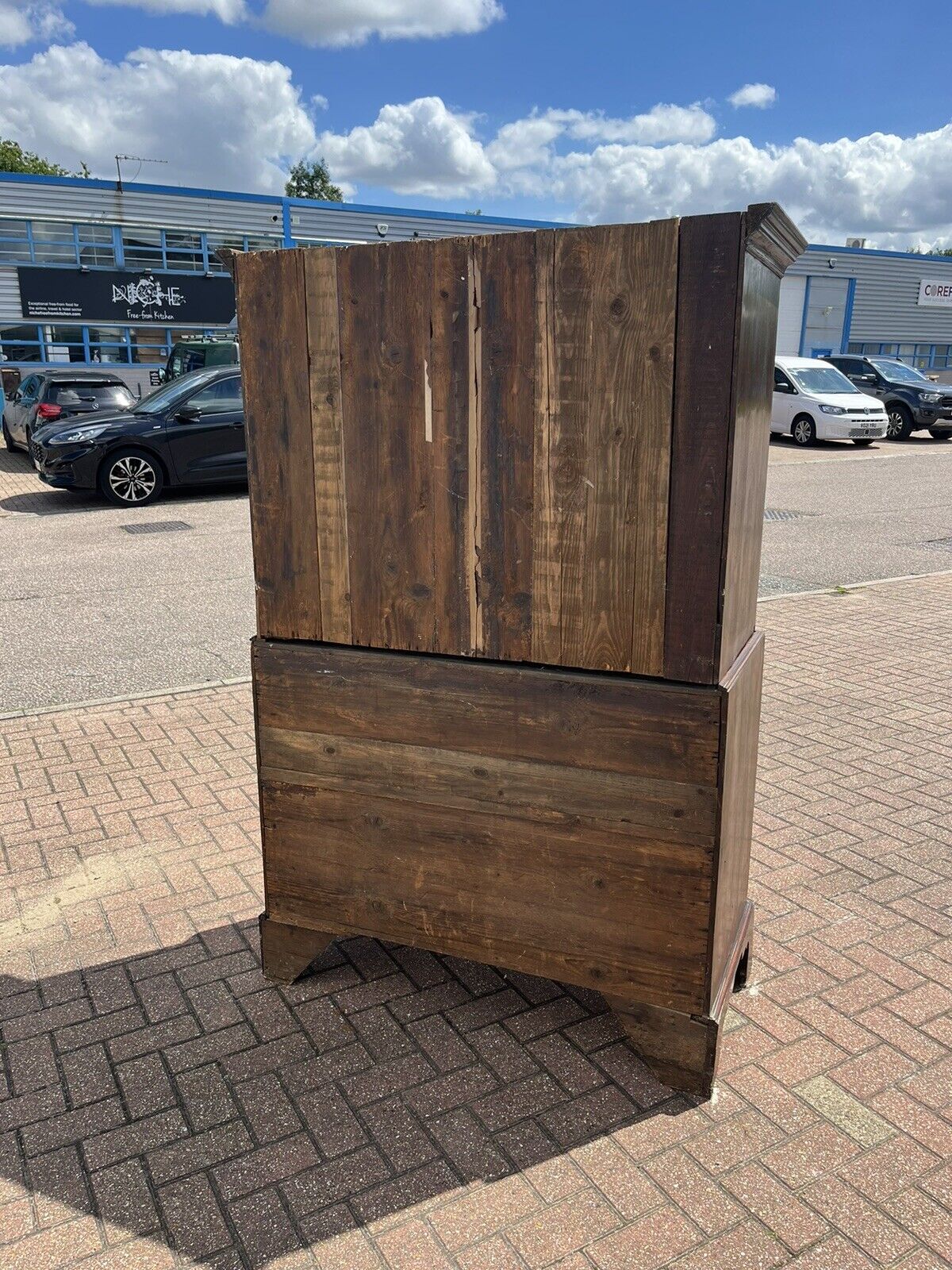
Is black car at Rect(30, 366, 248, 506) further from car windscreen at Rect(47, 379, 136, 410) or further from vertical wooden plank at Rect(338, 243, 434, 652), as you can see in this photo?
vertical wooden plank at Rect(338, 243, 434, 652)

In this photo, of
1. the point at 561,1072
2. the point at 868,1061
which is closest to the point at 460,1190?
the point at 561,1072

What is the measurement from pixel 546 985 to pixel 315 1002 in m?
0.73

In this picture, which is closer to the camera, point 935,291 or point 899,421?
point 899,421

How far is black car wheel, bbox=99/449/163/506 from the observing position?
41.2 ft

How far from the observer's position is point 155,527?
37.3 feet

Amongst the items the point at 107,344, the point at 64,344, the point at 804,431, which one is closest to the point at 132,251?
the point at 107,344

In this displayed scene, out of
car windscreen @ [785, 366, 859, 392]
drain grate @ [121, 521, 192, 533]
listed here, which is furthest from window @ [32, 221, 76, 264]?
car windscreen @ [785, 366, 859, 392]

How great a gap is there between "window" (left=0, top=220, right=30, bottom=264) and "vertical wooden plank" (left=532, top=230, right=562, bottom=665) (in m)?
23.4

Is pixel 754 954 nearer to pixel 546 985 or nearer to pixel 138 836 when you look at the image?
pixel 546 985

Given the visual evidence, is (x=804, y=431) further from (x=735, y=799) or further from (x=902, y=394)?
(x=735, y=799)

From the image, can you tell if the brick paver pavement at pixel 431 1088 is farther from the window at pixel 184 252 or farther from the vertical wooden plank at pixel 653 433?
the window at pixel 184 252

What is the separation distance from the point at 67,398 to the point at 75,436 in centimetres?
339

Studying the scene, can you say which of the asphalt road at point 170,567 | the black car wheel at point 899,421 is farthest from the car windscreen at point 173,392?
the black car wheel at point 899,421

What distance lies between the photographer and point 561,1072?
2748mm
